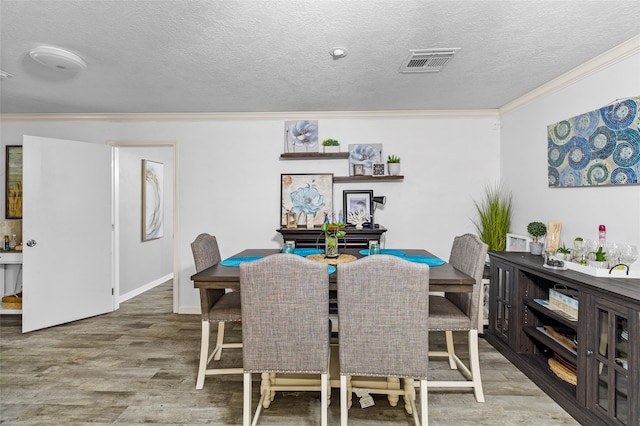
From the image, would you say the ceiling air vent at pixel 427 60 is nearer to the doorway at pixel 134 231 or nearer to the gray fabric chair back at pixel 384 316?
the gray fabric chair back at pixel 384 316

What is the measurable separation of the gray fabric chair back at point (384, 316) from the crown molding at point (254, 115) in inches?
104

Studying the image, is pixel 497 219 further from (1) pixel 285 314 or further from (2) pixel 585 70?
(1) pixel 285 314

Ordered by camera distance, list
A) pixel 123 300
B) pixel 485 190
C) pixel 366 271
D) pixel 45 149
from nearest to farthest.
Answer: pixel 366 271 < pixel 45 149 < pixel 485 190 < pixel 123 300

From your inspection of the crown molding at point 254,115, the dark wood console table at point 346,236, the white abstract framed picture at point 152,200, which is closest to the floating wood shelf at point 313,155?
the crown molding at point 254,115

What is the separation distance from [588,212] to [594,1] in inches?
60.1

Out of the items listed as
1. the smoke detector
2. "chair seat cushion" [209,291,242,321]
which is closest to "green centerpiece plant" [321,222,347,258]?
"chair seat cushion" [209,291,242,321]

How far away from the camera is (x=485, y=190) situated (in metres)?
3.95

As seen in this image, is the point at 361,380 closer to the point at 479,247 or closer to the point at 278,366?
the point at 278,366

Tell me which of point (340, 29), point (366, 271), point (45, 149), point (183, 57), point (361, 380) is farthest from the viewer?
point (45, 149)

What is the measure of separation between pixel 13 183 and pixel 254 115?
3114mm

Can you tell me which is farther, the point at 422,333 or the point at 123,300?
the point at 123,300

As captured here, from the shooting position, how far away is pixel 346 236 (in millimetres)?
3537

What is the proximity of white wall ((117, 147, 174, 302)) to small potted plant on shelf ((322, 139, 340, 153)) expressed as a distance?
106 inches

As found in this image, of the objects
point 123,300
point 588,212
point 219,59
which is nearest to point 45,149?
point 123,300
